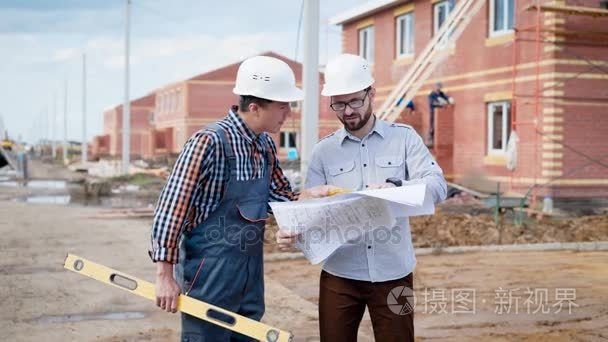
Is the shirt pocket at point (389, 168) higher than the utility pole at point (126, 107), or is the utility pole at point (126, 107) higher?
the utility pole at point (126, 107)

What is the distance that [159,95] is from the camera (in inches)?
2415

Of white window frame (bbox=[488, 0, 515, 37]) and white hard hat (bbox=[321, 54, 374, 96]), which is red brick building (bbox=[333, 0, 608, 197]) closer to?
white window frame (bbox=[488, 0, 515, 37])

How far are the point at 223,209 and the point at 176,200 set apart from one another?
247 millimetres

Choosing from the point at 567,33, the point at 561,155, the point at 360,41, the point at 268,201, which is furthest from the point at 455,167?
the point at 268,201

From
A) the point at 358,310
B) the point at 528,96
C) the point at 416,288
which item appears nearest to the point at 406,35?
the point at 528,96

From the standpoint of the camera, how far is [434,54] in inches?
792

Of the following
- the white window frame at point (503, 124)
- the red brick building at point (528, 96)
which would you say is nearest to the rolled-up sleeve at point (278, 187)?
the red brick building at point (528, 96)

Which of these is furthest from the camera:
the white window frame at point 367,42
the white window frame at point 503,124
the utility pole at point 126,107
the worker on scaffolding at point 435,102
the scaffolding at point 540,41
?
the utility pole at point 126,107

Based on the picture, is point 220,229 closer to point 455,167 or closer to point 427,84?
point 455,167

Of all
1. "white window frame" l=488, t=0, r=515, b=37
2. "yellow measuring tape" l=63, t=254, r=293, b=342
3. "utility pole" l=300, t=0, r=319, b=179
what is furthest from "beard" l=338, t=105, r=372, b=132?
"white window frame" l=488, t=0, r=515, b=37

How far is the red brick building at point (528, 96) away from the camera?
17578 mm

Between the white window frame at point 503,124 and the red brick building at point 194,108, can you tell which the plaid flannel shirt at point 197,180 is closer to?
the white window frame at point 503,124

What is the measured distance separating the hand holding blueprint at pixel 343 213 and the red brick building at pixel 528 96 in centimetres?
1395

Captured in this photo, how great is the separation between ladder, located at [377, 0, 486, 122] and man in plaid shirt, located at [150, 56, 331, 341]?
51.1 ft
